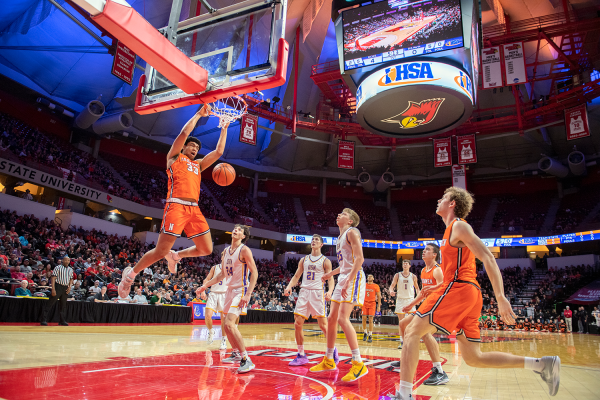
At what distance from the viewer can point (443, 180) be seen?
A: 36.2 m

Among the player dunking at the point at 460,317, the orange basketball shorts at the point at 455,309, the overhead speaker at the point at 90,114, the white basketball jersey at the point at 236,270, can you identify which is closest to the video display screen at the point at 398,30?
the white basketball jersey at the point at 236,270

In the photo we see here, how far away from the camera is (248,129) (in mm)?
21703

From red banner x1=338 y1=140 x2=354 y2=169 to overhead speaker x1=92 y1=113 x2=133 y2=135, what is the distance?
1314 centimetres

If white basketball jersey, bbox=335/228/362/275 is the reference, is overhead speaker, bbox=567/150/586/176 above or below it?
above

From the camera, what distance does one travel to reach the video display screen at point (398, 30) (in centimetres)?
1296

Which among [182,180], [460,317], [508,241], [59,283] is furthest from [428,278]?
[508,241]

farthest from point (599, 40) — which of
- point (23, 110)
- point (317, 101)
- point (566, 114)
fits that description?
point (23, 110)

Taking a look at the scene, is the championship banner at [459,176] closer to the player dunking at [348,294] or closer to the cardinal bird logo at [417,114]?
the cardinal bird logo at [417,114]

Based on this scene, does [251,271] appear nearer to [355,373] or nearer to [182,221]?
[182,221]

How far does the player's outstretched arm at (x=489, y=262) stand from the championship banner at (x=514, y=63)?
56.1 feet

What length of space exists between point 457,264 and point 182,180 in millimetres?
3275

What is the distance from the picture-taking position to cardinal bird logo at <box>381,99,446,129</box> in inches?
574

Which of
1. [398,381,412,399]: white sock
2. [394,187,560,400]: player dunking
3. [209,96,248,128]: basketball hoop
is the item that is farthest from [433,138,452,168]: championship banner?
[398,381,412,399]: white sock

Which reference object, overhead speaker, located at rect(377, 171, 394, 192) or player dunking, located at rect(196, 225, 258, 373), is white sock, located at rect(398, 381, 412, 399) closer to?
player dunking, located at rect(196, 225, 258, 373)
